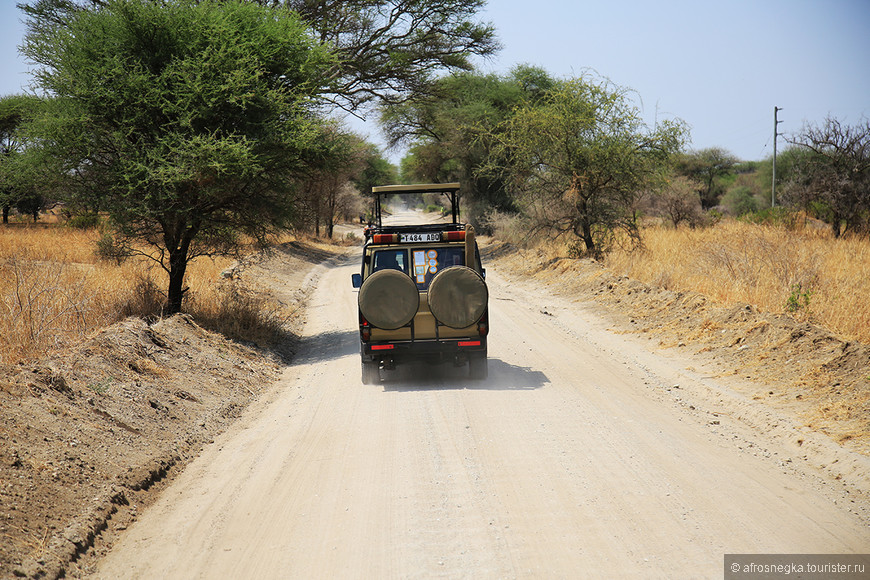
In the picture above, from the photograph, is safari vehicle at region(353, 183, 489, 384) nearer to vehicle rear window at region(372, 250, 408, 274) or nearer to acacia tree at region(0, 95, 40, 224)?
vehicle rear window at region(372, 250, 408, 274)

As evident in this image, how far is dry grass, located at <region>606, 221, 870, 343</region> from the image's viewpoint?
1010 centimetres

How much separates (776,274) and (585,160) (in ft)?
28.8

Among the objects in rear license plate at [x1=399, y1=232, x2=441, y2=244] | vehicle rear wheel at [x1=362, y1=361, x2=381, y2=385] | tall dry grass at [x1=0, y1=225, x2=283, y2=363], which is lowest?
vehicle rear wheel at [x1=362, y1=361, x2=381, y2=385]

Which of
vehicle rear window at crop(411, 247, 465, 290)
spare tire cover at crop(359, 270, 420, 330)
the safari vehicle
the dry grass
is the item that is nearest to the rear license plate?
the safari vehicle

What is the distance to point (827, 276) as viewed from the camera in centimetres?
1305

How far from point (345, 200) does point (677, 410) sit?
43.0 m

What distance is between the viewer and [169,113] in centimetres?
1142

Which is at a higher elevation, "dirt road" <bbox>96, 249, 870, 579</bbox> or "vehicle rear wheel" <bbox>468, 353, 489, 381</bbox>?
"vehicle rear wheel" <bbox>468, 353, 489, 381</bbox>

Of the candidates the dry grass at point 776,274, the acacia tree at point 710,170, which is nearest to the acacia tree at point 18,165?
the dry grass at point 776,274

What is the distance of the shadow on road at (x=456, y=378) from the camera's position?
8.63 metres

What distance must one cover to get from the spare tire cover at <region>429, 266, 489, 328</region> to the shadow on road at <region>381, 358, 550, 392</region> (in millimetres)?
914

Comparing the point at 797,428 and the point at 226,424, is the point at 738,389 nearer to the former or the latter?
the point at 797,428

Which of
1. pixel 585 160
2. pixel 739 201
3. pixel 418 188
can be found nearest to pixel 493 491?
pixel 418 188

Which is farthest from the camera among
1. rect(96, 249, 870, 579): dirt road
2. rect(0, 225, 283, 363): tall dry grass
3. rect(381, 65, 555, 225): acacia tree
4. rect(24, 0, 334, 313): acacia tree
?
rect(381, 65, 555, 225): acacia tree
